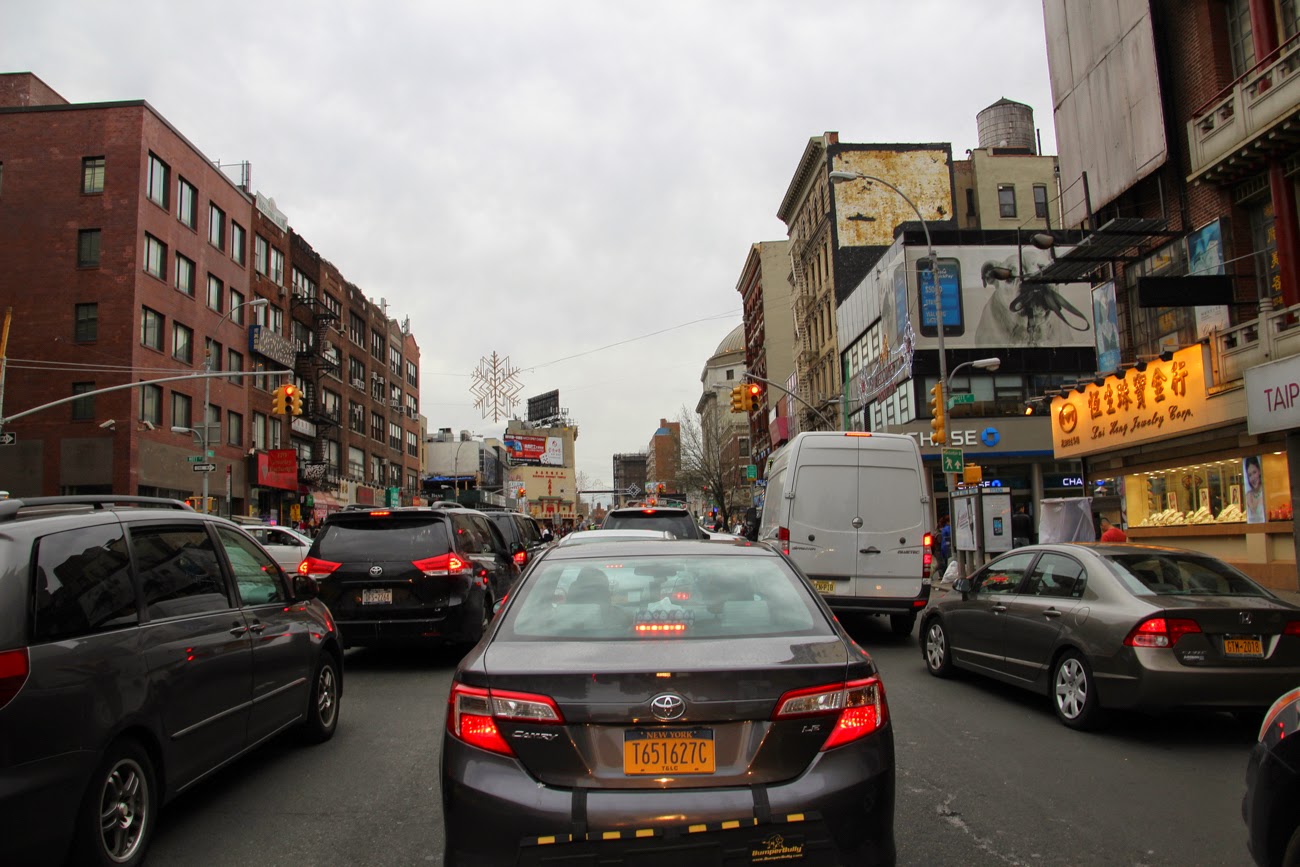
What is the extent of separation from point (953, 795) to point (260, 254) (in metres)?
48.3

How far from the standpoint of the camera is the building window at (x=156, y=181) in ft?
119

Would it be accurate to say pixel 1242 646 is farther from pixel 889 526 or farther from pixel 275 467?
pixel 275 467

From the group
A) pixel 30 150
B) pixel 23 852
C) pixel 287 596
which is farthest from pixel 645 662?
pixel 30 150

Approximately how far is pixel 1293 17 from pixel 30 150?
40.0 m

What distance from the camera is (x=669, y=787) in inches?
127

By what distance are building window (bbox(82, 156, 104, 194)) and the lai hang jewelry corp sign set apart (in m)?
34.6

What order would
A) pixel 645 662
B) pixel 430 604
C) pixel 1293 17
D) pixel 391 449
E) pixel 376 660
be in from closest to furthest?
pixel 645 662
pixel 430 604
pixel 376 660
pixel 1293 17
pixel 391 449

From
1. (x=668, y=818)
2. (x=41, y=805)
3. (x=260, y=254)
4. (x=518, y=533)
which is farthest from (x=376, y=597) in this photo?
(x=260, y=254)

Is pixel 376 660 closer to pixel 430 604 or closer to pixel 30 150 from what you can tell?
pixel 430 604

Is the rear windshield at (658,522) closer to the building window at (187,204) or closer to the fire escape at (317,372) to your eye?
the building window at (187,204)

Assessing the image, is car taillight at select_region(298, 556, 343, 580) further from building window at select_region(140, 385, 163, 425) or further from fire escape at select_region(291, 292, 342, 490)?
fire escape at select_region(291, 292, 342, 490)

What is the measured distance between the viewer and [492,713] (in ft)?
11.1

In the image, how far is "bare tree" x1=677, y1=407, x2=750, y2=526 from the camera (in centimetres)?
8088

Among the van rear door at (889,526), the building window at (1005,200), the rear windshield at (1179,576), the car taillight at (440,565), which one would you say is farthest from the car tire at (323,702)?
the building window at (1005,200)
